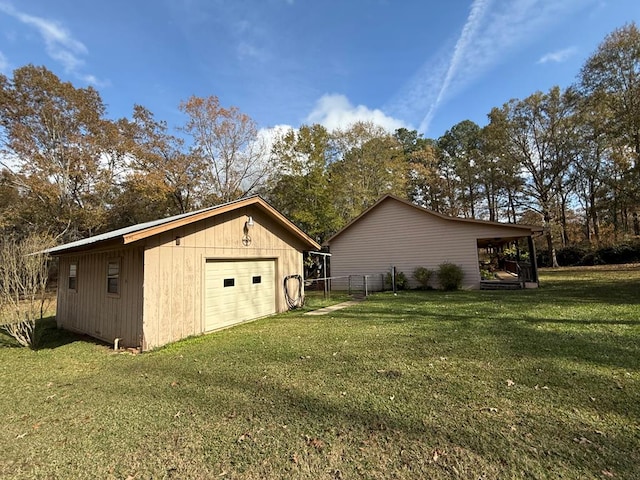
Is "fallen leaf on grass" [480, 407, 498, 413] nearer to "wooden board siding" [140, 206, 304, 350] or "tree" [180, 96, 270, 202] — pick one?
"wooden board siding" [140, 206, 304, 350]

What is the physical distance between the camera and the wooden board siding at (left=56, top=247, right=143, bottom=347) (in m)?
6.39

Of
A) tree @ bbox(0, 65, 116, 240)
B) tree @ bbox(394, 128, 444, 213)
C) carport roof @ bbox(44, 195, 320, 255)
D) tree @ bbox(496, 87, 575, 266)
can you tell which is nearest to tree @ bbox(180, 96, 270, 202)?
tree @ bbox(0, 65, 116, 240)

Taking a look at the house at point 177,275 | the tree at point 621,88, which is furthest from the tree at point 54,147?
the tree at point 621,88

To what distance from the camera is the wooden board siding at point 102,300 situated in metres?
6.39

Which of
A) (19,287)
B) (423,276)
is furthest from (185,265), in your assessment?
(423,276)

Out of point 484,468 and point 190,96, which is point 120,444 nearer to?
point 484,468

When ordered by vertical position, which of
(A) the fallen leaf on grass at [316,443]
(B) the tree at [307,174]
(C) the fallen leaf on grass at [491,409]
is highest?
(B) the tree at [307,174]

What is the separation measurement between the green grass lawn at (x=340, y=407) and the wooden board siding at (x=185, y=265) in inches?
21.6

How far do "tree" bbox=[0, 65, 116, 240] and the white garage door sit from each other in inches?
573

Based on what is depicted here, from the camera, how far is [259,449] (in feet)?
9.01

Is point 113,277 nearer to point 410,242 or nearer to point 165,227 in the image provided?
point 165,227

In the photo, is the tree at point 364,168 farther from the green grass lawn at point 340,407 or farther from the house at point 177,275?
the green grass lawn at point 340,407

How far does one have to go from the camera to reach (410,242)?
15.4 meters

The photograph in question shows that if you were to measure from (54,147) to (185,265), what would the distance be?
16.9 m
